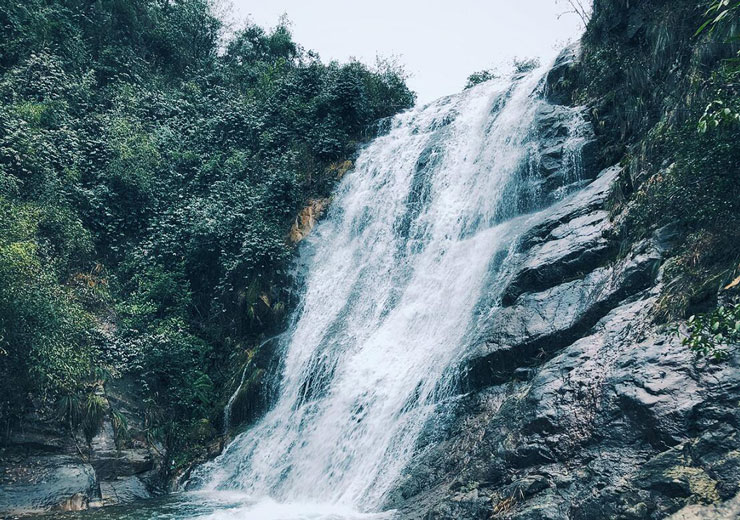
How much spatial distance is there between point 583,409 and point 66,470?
9890 mm

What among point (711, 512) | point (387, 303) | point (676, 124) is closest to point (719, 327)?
point (711, 512)

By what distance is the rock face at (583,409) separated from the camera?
5.00 metres

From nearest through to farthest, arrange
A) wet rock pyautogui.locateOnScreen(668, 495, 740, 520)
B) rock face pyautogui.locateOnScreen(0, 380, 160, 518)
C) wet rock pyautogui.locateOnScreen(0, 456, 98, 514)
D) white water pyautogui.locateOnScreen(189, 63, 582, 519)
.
Answer: wet rock pyautogui.locateOnScreen(668, 495, 740, 520) → wet rock pyautogui.locateOnScreen(0, 456, 98, 514) → rock face pyautogui.locateOnScreen(0, 380, 160, 518) → white water pyautogui.locateOnScreen(189, 63, 582, 519)

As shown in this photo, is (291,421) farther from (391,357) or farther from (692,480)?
(692,480)

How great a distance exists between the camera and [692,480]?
473cm

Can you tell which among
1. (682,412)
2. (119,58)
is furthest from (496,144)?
(119,58)

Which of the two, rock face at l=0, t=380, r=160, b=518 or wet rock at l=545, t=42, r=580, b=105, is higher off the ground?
wet rock at l=545, t=42, r=580, b=105

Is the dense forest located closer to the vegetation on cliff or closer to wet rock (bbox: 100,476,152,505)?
wet rock (bbox: 100,476,152,505)

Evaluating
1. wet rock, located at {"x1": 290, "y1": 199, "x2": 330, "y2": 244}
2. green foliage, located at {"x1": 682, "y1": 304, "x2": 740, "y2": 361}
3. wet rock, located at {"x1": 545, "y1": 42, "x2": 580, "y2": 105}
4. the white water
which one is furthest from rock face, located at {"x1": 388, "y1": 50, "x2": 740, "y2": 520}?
wet rock, located at {"x1": 290, "y1": 199, "x2": 330, "y2": 244}

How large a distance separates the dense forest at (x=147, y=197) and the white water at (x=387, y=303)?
1.71m

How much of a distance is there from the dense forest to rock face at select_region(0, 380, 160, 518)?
35 centimetres

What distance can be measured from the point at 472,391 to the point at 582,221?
13.7ft

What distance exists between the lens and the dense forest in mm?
10906

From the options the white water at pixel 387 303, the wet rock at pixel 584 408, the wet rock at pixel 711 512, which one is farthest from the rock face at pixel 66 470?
the wet rock at pixel 711 512
